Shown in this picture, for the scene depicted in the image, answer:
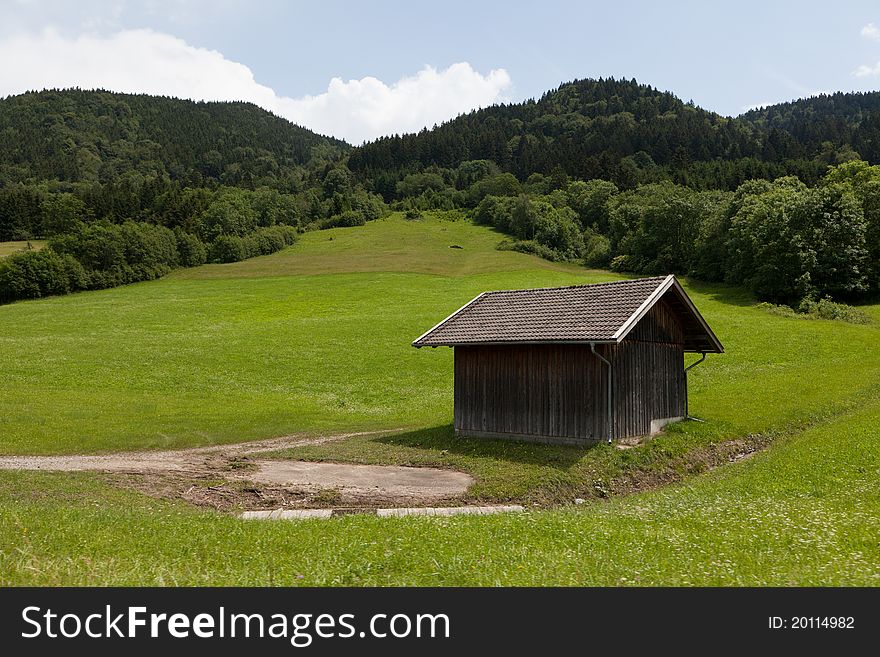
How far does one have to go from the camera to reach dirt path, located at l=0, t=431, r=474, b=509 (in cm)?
1703

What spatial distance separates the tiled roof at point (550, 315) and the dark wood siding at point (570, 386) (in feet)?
2.53

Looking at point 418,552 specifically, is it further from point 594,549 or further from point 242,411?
point 242,411

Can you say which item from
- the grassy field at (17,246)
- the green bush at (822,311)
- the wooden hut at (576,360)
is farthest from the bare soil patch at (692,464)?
the grassy field at (17,246)

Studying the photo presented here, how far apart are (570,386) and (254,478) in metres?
11.2

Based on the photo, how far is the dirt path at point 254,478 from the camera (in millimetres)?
17031

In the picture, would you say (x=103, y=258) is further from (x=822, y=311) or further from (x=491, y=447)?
(x=822, y=311)

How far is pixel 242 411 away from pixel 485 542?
82.5 ft

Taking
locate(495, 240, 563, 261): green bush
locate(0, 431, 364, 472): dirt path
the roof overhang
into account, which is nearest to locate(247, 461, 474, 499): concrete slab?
locate(0, 431, 364, 472): dirt path

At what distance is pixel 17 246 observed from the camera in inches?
4434

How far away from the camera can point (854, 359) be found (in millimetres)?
42594

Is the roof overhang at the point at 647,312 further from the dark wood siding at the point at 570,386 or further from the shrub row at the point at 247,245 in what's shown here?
the shrub row at the point at 247,245

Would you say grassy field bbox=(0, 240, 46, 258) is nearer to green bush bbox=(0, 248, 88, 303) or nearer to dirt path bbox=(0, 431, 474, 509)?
green bush bbox=(0, 248, 88, 303)

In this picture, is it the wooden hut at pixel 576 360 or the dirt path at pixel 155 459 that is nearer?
the dirt path at pixel 155 459

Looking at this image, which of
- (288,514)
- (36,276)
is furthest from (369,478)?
(36,276)
